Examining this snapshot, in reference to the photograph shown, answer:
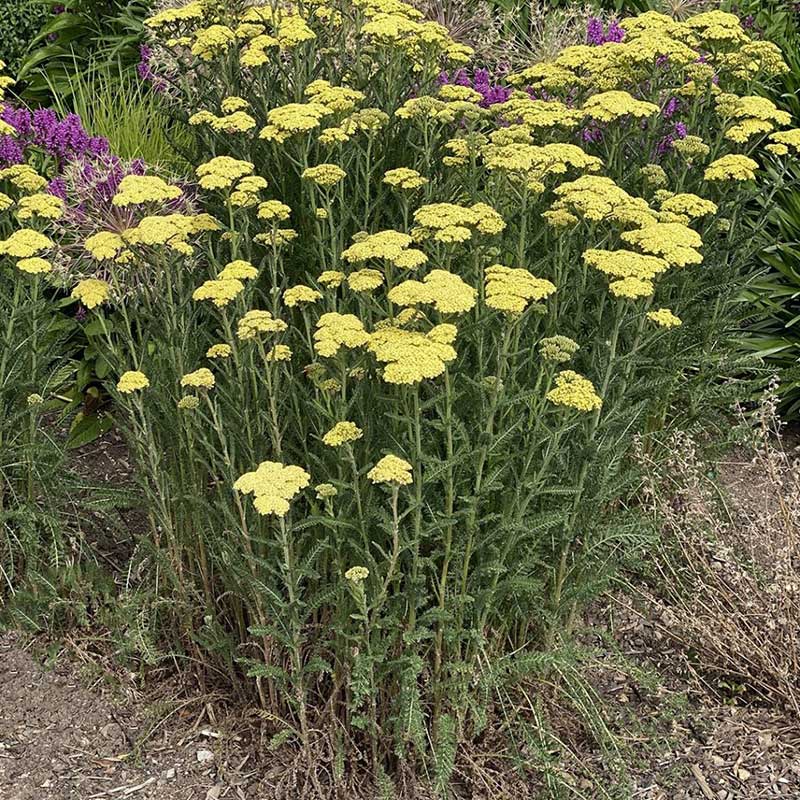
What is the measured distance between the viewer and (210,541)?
2844mm

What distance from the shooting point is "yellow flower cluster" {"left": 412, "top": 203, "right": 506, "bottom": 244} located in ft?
8.12

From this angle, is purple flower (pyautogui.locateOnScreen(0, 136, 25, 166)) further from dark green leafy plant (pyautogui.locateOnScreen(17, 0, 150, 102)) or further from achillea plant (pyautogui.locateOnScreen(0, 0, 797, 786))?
dark green leafy plant (pyautogui.locateOnScreen(17, 0, 150, 102))

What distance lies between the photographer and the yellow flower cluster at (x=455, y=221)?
8.12 ft

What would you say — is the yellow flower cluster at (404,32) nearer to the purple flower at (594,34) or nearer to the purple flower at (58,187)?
the purple flower at (58,187)

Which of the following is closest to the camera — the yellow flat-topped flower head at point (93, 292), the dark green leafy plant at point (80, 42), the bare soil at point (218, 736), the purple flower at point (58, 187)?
the yellow flat-topped flower head at point (93, 292)

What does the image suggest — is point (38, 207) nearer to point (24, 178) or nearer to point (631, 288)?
point (24, 178)

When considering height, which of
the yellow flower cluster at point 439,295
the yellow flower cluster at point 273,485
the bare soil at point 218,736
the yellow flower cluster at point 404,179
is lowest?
the bare soil at point 218,736

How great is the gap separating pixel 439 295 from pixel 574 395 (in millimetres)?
370

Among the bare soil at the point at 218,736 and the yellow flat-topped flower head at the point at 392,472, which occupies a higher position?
the yellow flat-topped flower head at the point at 392,472

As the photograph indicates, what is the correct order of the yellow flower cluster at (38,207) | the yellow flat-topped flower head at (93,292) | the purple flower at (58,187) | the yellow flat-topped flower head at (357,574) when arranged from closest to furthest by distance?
the yellow flat-topped flower head at (357,574) < the yellow flat-topped flower head at (93,292) < the yellow flower cluster at (38,207) < the purple flower at (58,187)

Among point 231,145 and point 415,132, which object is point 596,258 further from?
point 231,145

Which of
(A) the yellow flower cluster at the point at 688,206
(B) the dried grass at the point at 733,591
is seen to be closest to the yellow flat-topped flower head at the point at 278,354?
(A) the yellow flower cluster at the point at 688,206

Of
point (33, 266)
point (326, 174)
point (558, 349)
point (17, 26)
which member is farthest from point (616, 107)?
point (17, 26)

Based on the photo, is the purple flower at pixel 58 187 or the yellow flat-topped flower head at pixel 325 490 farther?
the purple flower at pixel 58 187
